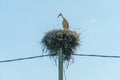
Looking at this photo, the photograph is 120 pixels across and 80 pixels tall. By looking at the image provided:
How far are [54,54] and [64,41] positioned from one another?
1.12 metres

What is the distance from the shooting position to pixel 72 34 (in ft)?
44.2

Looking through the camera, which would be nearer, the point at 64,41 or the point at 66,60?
the point at 66,60

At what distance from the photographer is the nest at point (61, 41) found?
42.0 ft

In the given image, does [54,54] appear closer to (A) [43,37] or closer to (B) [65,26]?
(A) [43,37]

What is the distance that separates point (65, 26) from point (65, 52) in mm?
2029

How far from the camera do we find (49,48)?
1309 cm

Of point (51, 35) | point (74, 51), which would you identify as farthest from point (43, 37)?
point (74, 51)

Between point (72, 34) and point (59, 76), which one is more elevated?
point (72, 34)

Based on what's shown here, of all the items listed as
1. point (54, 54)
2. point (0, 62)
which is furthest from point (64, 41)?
point (0, 62)

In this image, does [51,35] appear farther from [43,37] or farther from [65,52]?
[65,52]

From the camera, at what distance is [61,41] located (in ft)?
43.2

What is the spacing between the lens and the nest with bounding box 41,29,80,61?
12.8 m

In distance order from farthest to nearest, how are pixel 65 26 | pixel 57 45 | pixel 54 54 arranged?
pixel 65 26 → pixel 57 45 → pixel 54 54

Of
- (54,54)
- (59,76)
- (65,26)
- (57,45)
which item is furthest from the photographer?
(65,26)
